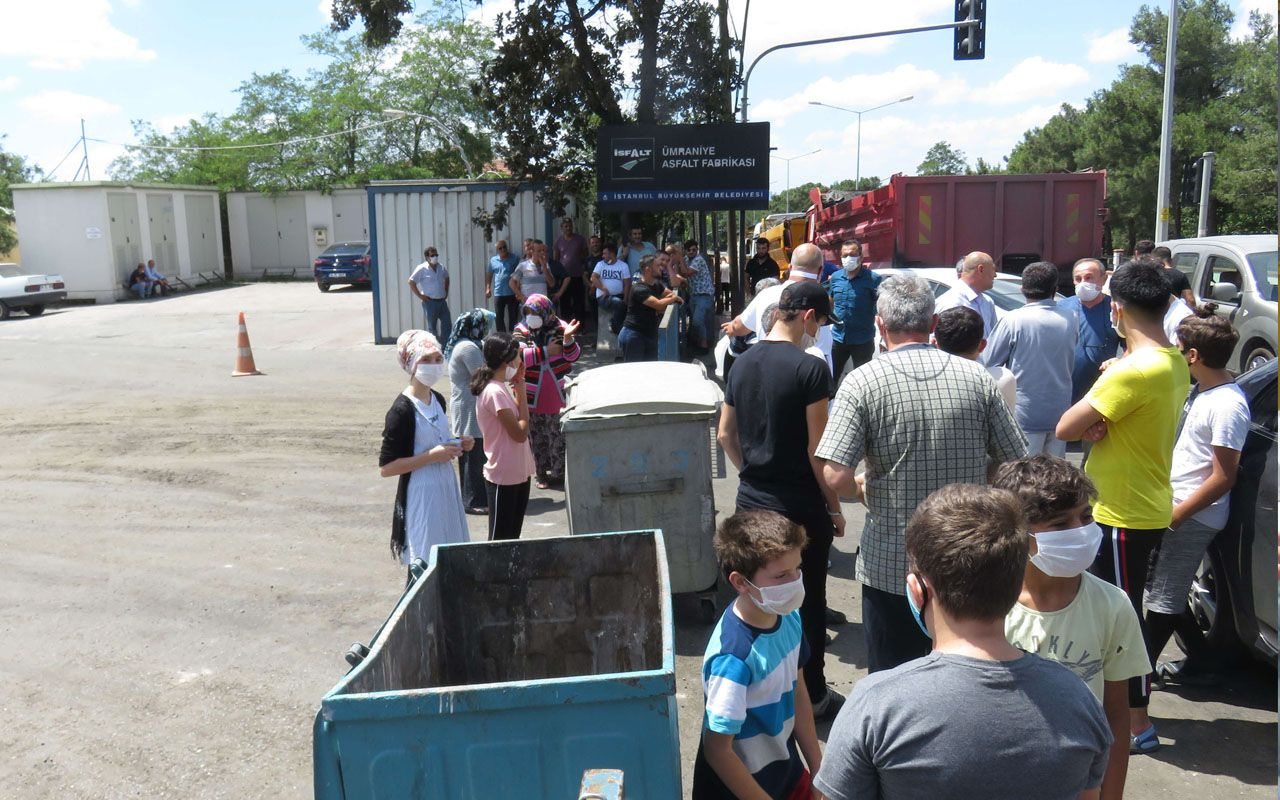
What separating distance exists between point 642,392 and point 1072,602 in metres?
3.29

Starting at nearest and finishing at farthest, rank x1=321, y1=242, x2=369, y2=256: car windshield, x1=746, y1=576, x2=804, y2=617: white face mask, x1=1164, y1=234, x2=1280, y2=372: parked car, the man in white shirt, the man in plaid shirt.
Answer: x1=746, y1=576, x2=804, y2=617: white face mask
the man in plaid shirt
the man in white shirt
x1=1164, y1=234, x2=1280, y2=372: parked car
x1=321, y1=242, x2=369, y2=256: car windshield

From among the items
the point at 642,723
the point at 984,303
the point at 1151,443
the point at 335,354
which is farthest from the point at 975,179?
the point at 642,723

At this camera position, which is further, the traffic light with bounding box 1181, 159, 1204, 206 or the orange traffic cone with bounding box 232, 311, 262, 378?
the traffic light with bounding box 1181, 159, 1204, 206

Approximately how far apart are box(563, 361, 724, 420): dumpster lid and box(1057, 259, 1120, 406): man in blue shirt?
9.63 ft

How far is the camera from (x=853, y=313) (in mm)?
9156

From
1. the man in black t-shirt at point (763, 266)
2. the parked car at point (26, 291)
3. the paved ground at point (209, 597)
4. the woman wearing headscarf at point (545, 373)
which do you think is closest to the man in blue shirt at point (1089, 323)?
the paved ground at point (209, 597)

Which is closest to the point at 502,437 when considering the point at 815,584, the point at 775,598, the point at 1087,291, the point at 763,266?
the point at 815,584

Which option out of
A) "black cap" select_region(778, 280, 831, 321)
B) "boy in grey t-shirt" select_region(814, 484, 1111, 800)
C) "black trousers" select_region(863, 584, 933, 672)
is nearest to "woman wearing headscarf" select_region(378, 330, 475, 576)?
"black cap" select_region(778, 280, 831, 321)

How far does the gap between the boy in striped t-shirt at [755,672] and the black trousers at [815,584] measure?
1.32 metres

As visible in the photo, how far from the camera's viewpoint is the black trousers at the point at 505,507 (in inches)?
230

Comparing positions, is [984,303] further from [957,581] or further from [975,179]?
[975,179]

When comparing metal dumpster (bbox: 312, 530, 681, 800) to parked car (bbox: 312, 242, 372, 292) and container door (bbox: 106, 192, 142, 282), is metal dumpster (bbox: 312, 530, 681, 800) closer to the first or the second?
parked car (bbox: 312, 242, 372, 292)

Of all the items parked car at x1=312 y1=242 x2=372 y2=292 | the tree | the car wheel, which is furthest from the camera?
the tree

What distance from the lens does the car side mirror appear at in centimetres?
1139
